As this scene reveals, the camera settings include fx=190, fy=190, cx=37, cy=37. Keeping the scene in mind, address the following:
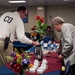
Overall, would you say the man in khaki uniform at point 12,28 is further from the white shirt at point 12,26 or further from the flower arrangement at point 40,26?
the flower arrangement at point 40,26

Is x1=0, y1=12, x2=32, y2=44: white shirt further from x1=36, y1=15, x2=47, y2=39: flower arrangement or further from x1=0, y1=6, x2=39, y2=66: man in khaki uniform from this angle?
x1=36, y1=15, x2=47, y2=39: flower arrangement

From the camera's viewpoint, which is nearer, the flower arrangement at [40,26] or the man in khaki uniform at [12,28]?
the man in khaki uniform at [12,28]

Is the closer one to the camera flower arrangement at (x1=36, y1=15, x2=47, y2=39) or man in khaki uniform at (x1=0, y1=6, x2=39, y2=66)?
man in khaki uniform at (x1=0, y1=6, x2=39, y2=66)

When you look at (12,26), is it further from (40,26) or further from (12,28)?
(40,26)

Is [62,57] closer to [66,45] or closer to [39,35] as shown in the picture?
[66,45]

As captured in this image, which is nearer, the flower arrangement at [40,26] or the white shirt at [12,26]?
the white shirt at [12,26]

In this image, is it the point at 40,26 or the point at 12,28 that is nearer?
the point at 12,28

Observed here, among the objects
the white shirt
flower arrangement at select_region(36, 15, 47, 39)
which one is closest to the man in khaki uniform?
the white shirt

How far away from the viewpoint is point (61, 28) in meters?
2.70

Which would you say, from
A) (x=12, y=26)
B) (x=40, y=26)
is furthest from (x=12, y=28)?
(x=40, y=26)

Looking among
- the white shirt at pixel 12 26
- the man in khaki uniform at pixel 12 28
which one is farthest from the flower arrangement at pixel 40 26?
the white shirt at pixel 12 26

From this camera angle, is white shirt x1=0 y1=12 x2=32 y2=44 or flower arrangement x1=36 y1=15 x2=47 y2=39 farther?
flower arrangement x1=36 y1=15 x2=47 y2=39

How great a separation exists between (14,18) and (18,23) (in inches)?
5.2

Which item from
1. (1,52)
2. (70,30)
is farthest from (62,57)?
(1,52)
